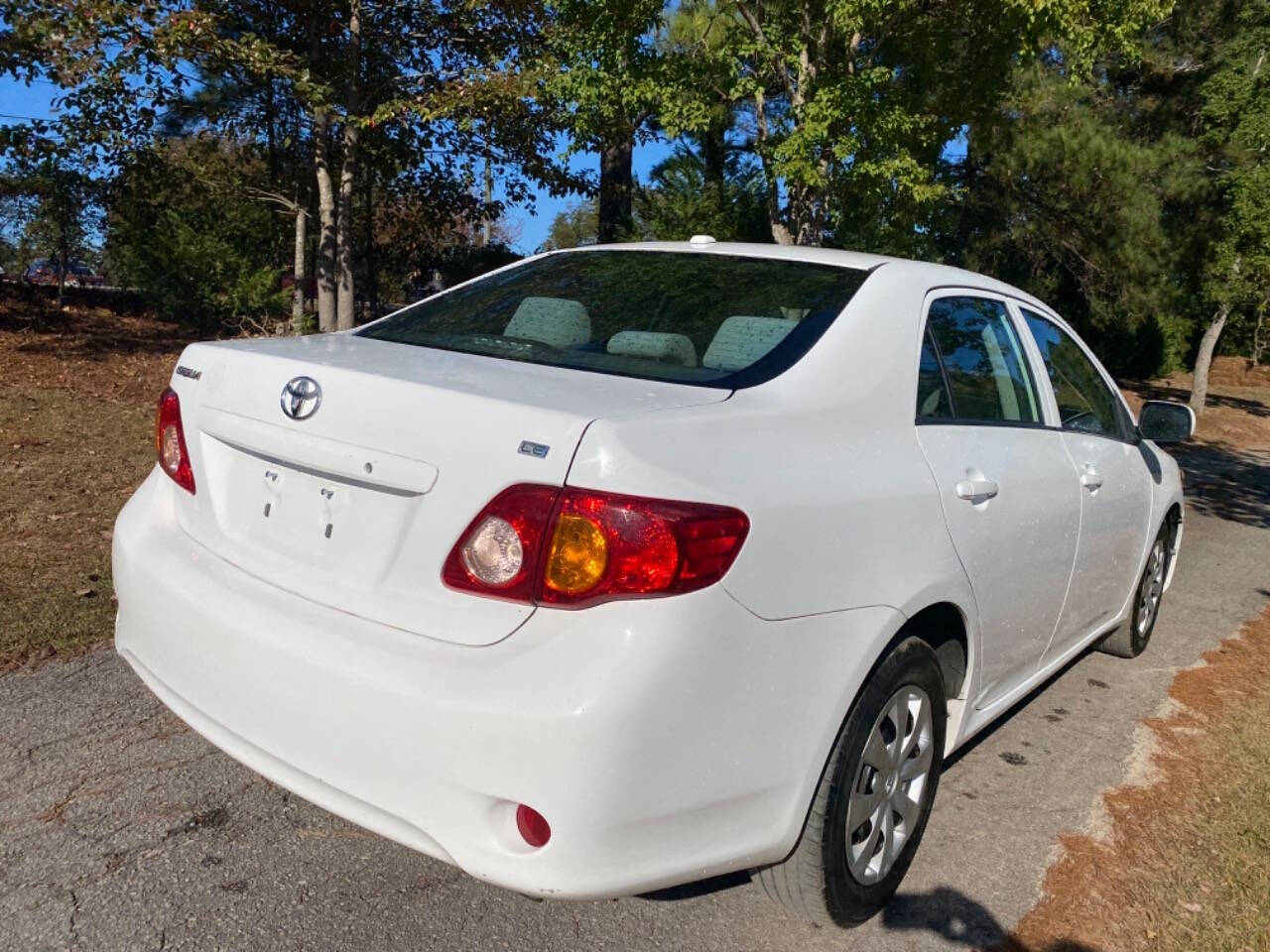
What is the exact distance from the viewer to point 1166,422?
176 inches

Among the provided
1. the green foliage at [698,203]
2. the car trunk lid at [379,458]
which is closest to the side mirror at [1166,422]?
the car trunk lid at [379,458]

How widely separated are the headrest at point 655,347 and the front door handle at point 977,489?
0.77m

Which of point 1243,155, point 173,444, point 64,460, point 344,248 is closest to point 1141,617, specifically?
point 173,444

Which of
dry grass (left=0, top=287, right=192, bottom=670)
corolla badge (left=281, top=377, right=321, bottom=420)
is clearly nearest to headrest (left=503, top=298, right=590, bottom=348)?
corolla badge (left=281, top=377, right=321, bottom=420)

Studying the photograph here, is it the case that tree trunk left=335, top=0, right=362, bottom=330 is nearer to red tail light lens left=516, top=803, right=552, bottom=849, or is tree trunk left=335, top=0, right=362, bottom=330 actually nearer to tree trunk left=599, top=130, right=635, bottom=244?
tree trunk left=599, top=130, right=635, bottom=244

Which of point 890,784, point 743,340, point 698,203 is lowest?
point 890,784

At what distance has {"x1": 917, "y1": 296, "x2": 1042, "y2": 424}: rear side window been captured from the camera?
3.00 m

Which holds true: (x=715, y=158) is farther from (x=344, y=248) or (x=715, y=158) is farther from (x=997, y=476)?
(x=997, y=476)

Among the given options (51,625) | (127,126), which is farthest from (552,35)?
(51,625)

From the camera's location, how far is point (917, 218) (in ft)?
38.2

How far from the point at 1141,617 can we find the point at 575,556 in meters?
3.76

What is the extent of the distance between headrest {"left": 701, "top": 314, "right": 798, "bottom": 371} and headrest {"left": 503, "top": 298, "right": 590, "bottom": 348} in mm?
388

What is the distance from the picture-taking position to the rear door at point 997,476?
283 cm

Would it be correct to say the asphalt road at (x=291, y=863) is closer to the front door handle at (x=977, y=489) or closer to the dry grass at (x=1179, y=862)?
the dry grass at (x=1179, y=862)
